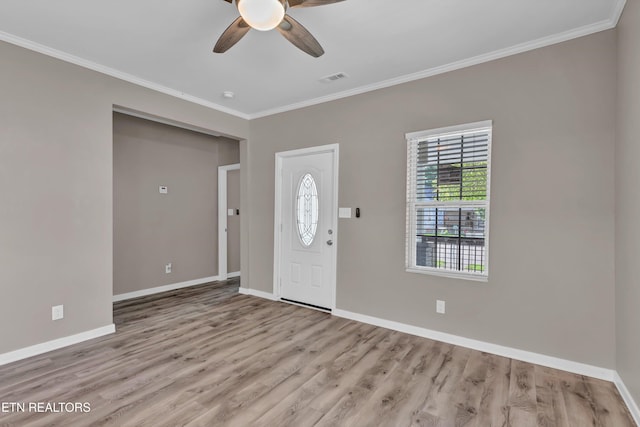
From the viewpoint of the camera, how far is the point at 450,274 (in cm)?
327

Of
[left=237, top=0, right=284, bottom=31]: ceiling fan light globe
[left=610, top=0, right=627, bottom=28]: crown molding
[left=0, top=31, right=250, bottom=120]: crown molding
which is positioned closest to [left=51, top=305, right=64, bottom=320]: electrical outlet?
[left=0, top=31, right=250, bottom=120]: crown molding

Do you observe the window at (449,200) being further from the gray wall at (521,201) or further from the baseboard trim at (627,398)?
the baseboard trim at (627,398)

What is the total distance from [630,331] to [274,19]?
3053mm

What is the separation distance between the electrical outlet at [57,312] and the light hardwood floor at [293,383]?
309mm

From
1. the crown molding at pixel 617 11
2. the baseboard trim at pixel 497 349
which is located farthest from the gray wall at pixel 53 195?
the crown molding at pixel 617 11

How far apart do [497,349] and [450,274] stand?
0.77 meters

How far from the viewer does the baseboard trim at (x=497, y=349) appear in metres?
2.60

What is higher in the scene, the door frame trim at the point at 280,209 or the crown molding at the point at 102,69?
the crown molding at the point at 102,69

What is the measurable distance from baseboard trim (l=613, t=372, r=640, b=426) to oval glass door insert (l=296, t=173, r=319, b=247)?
3161 millimetres

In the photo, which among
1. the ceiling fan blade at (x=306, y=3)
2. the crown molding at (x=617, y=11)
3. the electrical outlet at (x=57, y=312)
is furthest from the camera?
the electrical outlet at (x=57, y=312)

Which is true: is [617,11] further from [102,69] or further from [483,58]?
[102,69]

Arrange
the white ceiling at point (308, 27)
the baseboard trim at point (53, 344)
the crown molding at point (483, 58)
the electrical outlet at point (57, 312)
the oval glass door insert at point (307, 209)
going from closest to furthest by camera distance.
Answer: the white ceiling at point (308, 27) < the crown molding at point (483, 58) < the baseboard trim at point (53, 344) < the electrical outlet at point (57, 312) < the oval glass door insert at point (307, 209)

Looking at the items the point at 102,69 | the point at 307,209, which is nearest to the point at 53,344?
the point at 102,69

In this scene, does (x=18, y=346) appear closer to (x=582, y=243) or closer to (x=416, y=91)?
(x=416, y=91)
